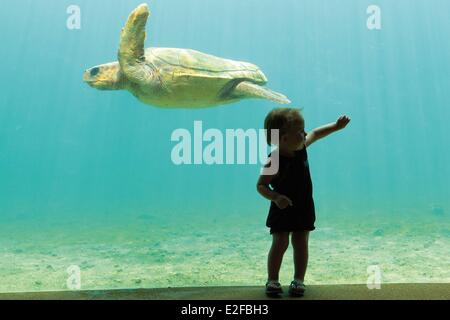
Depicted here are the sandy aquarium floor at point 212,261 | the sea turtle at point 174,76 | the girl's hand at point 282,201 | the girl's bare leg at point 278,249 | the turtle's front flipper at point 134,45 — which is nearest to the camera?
the girl's hand at point 282,201

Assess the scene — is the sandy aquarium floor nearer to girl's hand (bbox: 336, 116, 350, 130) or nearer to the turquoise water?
the turquoise water

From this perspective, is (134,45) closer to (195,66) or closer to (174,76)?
(174,76)

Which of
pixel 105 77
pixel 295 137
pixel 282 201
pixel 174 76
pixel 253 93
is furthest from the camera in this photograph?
pixel 253 93

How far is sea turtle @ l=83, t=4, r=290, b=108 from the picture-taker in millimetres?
6879

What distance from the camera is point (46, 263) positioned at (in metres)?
6.84

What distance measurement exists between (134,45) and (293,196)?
5211mm

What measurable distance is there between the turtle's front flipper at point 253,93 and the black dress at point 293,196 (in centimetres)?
521

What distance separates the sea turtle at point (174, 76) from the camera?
6.88 m

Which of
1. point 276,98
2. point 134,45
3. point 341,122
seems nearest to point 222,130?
point 276,98

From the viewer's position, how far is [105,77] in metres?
7.20

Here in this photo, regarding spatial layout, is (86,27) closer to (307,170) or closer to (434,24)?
(434,24)

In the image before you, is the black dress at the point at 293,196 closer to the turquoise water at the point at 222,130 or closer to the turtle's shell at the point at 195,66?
the turquoise water at the point at 222,130

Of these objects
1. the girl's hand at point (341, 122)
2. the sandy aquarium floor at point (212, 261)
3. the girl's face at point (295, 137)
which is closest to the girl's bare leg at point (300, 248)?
the girl's face at point (295, 137)
